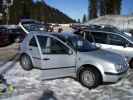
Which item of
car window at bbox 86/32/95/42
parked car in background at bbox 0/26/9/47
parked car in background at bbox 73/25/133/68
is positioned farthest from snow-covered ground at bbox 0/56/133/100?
parked car in background at bbox 0/26/9/47

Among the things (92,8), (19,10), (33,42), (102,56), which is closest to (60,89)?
(102,56)

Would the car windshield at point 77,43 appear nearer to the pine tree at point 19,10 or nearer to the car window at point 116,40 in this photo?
the car window at point 116,40

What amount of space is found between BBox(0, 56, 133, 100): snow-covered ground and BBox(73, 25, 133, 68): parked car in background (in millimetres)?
2542

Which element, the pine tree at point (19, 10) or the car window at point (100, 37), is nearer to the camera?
the car window at point (100, 37)

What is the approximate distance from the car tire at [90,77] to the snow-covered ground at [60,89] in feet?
0.52

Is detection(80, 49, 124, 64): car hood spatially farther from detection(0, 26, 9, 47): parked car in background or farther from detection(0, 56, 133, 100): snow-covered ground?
detection(0, 26, 9, 47): parked car in background

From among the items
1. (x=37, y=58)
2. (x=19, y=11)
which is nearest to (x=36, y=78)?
(x=37, y=58)

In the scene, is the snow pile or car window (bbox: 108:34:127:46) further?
car window (bbox: 108:34:127:46)

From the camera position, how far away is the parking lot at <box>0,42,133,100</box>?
8594 mm

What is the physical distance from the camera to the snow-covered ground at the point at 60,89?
8.59m

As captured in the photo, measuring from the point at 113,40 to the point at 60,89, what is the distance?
5768 millimetres

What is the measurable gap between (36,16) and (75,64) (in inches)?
3207

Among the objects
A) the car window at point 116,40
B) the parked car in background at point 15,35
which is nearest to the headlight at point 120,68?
the car window at point 116,40

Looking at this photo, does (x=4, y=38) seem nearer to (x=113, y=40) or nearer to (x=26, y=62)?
(x=113, y=40)
